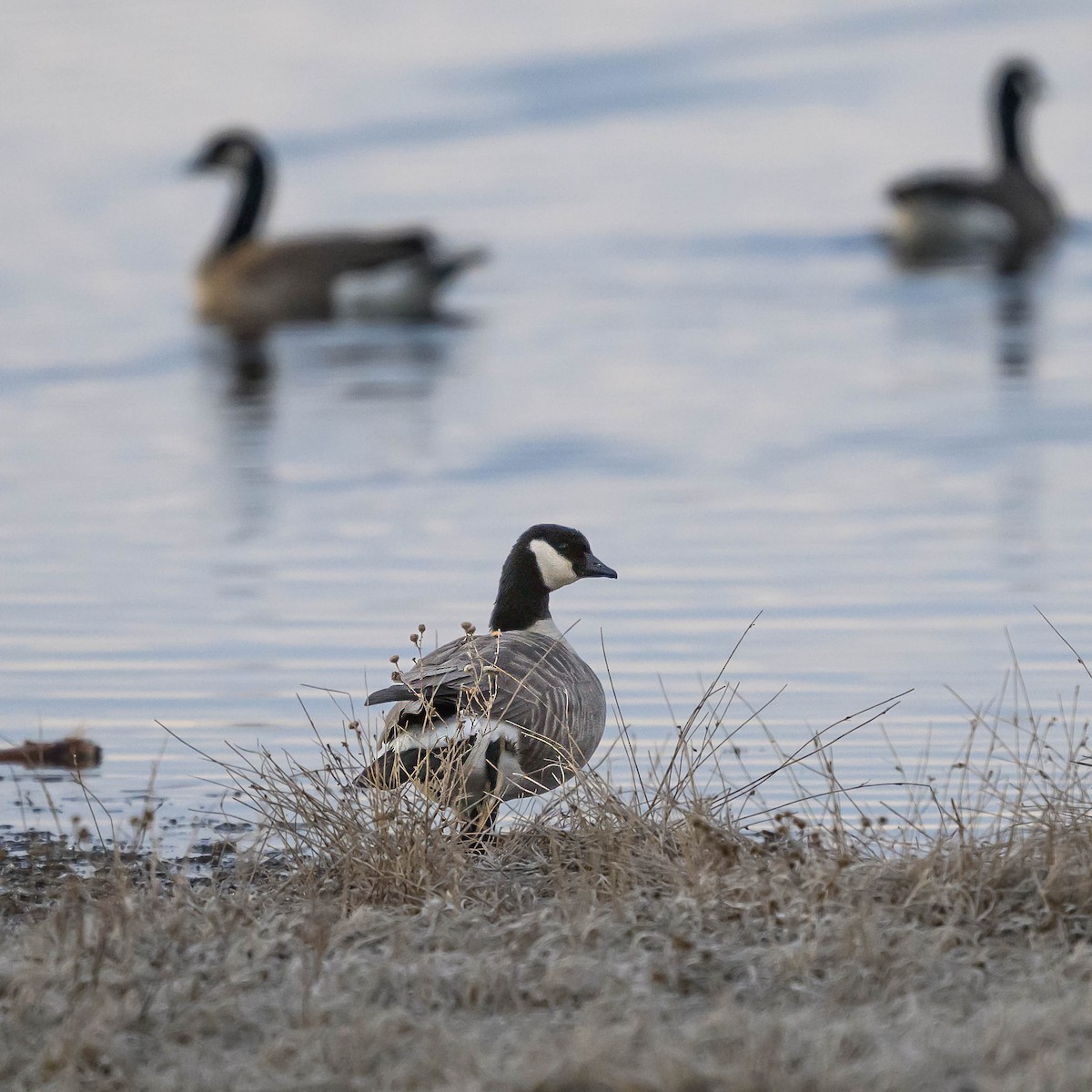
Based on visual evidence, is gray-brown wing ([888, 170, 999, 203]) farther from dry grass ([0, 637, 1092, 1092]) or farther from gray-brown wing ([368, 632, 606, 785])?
dry grass ([0, 637, 1092, 1092])

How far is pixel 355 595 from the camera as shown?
10539mm

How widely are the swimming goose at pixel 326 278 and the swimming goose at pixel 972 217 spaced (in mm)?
5717

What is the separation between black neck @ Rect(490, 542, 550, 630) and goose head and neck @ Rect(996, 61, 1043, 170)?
21.8 m

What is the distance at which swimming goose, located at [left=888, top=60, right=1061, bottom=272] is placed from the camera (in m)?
25.8

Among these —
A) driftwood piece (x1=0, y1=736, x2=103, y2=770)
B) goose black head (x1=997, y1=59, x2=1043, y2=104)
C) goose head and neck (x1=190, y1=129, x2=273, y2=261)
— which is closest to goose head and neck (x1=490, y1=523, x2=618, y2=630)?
driftwood piece (x1=0, y1=736, x2=103, y2=770)

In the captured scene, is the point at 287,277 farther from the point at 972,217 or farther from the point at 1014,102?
the point at 1014,102

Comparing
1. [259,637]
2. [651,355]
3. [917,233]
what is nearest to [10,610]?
[259,637]

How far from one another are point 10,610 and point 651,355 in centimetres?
973

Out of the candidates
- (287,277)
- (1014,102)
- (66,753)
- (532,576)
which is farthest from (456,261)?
(532,576)

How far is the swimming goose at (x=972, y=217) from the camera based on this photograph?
25828 mm

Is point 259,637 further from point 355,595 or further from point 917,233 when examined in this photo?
point 917,233

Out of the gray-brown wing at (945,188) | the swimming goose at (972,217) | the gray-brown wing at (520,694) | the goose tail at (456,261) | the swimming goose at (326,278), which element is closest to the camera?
the gray-brown wing at (520,694)

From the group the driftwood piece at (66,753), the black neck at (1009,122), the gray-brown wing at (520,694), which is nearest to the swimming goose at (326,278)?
the black neck at (1009,122)

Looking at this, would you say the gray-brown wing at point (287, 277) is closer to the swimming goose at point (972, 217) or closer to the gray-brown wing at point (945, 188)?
the gray-brown wing at point (945, 188)
